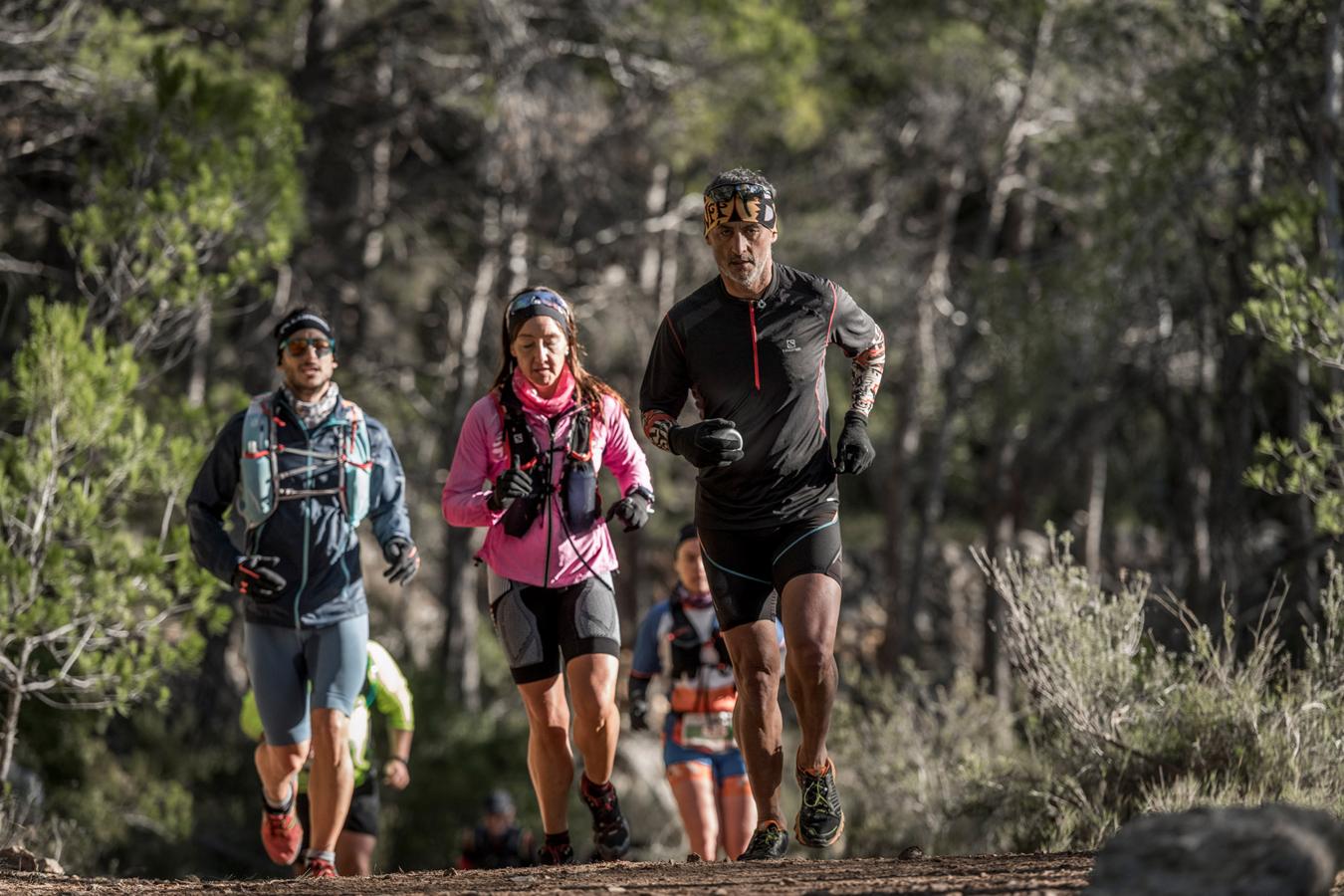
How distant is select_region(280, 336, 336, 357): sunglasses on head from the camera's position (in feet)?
19.6

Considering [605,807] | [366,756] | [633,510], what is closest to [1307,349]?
[633,510]

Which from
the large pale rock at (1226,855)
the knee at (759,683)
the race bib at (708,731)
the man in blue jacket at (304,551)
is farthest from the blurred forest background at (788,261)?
the large pale rock at (1226,855)

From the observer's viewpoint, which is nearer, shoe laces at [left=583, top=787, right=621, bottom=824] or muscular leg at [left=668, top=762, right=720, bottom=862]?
shoe laces at [left=583, top=787, right=621, bottom=824]

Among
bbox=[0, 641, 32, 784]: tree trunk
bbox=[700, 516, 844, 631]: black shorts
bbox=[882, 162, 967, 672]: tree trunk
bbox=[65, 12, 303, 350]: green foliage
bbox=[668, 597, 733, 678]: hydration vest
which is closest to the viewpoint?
bbox=[700, 516, 844, 631]: black shorts

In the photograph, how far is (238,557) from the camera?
5781 millimetres

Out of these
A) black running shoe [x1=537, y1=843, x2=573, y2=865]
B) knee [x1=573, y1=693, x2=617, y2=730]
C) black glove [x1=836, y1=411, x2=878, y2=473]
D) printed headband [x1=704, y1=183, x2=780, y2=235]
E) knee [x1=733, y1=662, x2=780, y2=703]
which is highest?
printed headband [x1=704, y1=183, x2=780, y2=235]

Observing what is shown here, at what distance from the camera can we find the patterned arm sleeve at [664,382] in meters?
5.32

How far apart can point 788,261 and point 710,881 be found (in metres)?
15.3

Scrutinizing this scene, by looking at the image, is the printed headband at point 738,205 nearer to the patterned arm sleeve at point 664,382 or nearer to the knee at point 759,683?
the patterned arm sleeve at point 664,382

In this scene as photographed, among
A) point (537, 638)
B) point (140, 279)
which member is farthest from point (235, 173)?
point (537, 638)

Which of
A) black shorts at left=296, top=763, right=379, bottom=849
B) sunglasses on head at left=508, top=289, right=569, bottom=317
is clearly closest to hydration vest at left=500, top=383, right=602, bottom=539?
sunglasses on head at left=508, top=289, right=569, bottom=317

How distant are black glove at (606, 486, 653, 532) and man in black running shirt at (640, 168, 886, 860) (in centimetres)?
24

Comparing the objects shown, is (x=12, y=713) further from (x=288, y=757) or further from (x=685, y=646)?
(x=685, y=646)

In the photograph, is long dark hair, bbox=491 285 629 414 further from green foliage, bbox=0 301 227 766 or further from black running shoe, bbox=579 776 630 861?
green foliage, bbox=0 301 227 766
